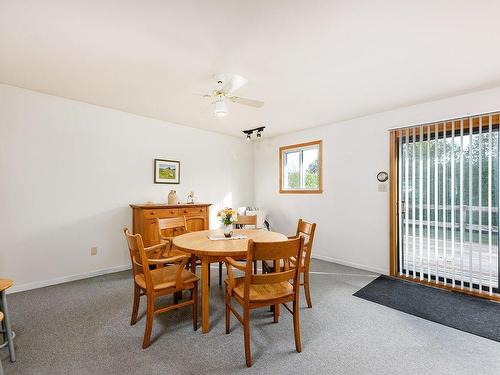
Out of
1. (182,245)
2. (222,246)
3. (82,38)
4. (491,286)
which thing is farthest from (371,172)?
(82,38)

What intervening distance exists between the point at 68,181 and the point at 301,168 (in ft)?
13.0

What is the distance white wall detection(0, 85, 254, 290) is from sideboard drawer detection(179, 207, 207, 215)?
1.80 ft

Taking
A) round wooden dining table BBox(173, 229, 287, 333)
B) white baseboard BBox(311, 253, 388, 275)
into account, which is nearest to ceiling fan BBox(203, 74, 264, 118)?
round wooden dining table BBox(173, 229, 287, 333)

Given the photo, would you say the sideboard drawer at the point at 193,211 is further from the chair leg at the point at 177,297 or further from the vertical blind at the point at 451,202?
the vertical blind at the point at 451,202

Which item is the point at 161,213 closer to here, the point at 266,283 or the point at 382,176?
the point at 266,283

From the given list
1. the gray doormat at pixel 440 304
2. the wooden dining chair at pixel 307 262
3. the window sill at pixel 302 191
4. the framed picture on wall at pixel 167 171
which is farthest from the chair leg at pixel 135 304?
the window sill at pixel 302 191

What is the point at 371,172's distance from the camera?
3.91 meters

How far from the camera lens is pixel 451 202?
3.08 metres

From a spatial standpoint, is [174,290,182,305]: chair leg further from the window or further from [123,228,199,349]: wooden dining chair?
the window

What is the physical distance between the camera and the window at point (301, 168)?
15.5ft

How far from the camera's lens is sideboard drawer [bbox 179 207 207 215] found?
158 inches

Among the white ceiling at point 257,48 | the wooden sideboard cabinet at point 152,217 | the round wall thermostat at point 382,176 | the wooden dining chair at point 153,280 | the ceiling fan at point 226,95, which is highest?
the white ceiling at point 257,48

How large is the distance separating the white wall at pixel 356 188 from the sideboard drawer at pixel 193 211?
6.04 ft

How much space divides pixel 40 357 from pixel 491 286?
4.54m
